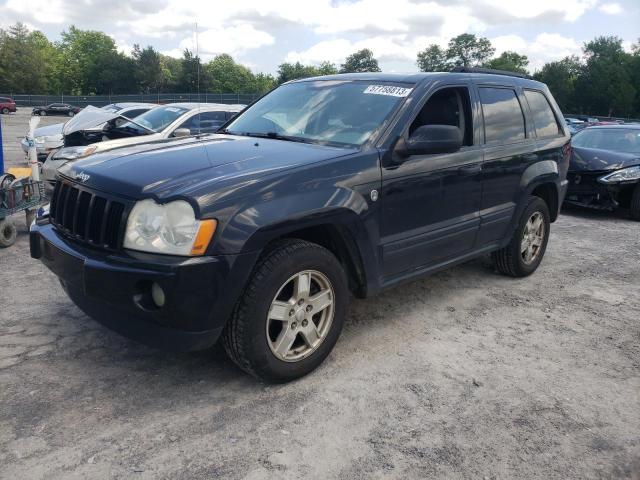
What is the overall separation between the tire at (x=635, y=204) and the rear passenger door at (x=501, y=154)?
15.4 ft

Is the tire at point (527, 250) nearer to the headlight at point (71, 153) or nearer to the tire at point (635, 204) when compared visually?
the tire at point (635, 204)

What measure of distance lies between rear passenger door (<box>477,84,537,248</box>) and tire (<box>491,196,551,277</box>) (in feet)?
0.99

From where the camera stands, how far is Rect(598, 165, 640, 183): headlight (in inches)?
338

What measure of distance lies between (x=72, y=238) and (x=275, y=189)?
1231 millimetres

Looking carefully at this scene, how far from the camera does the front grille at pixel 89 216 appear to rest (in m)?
2.86

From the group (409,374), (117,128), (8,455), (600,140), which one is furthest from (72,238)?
(600,140)

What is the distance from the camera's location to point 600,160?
8.84 meters

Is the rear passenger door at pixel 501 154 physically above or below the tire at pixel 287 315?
above

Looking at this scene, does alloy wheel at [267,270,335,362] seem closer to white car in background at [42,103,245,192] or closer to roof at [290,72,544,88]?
roof at [290,72,544,88]

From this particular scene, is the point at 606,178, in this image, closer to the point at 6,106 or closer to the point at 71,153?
the point at 71,153

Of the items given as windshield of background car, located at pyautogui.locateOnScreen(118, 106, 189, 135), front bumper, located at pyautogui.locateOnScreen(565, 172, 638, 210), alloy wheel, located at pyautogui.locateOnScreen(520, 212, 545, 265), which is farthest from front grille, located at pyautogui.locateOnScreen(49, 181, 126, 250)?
front bumper, located at pyautogui.locateOnScreen(565, 172, 638, 210)

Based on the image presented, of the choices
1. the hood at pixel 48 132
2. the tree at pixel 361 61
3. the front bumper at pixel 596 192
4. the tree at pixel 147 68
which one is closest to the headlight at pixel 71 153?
the hood at pixel 48 132

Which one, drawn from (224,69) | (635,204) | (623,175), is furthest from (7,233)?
(224,69)

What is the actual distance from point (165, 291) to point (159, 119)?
25.6 feet
